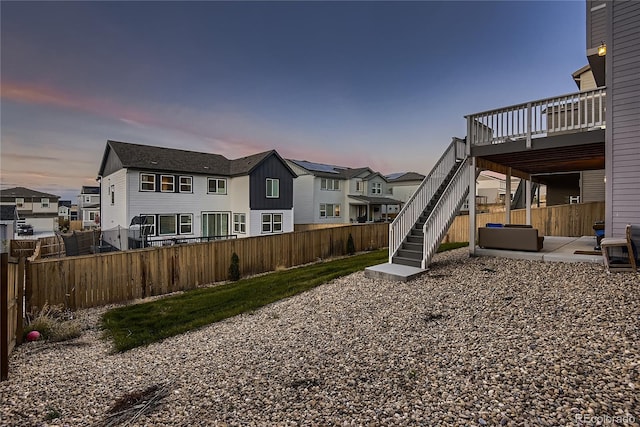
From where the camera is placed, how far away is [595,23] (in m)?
11.7

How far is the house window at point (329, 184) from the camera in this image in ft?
93.7

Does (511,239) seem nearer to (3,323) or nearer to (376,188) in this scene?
(3,323)

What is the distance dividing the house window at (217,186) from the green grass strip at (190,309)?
11822 millimetres

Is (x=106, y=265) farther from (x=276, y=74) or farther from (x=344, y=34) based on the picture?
(x=344, y=34)

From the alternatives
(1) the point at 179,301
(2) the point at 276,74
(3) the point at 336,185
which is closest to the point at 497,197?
(3) the point at 336,185

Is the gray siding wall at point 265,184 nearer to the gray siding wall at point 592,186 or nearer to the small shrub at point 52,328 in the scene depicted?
the small shrub at point 52,328

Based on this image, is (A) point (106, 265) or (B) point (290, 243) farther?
(B) point (290, 243)

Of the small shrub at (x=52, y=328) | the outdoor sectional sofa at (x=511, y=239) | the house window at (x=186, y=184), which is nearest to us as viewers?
the small shrub at (x=52, y=328)

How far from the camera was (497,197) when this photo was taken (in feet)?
137

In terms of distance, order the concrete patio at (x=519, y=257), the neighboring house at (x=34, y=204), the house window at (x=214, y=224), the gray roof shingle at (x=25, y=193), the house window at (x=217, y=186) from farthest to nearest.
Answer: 1. the gray roof shingle at (x=25, y=193)
2. the neighboring house at (x=34, y=204)
3. the house window at (x=217, y=186)
4. the house window at (x=214, y=224)
5. the concrete patio at (x=519, y=257)

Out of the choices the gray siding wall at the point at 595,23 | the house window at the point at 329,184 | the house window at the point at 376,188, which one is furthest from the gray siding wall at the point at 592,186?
the house window at the point at 376,188

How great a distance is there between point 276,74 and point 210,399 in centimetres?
1688

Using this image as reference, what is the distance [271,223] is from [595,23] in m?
19.4

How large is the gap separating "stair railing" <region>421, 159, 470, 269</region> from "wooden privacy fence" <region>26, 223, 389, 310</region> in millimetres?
7142
